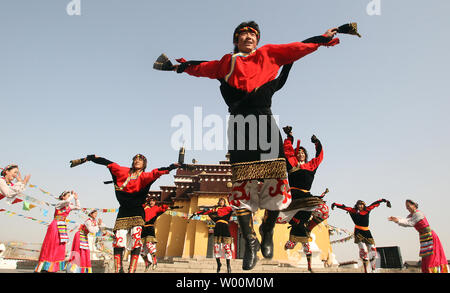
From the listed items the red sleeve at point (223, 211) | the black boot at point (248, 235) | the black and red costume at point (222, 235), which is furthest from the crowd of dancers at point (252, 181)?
the red sleeve at point (223, 211)

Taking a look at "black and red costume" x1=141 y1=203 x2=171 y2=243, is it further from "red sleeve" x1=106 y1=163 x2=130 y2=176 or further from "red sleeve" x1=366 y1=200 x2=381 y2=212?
"red sleeve" x1=366 y1=200 x2=381 y2=212

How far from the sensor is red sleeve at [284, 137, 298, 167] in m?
5.35

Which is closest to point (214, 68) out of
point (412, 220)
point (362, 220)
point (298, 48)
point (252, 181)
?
point (298, 48)

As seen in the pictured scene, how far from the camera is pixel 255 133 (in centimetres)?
277

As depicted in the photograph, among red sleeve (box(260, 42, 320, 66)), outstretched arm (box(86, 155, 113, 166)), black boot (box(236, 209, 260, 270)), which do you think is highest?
red sleeve (box(260, 42, 320, 66))

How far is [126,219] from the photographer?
5.18 m

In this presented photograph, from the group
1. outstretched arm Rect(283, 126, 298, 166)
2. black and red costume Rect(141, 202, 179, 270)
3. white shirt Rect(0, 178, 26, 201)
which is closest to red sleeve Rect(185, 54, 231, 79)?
outstretched arm Rect(283, 126, 298, 166)

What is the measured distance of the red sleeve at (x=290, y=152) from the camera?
5350 mm

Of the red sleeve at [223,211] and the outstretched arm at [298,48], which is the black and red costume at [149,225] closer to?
the red sleeve at [223,211]

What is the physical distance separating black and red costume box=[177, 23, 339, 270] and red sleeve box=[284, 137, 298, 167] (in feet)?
8.01

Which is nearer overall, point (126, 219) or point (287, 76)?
point (287, 76)
